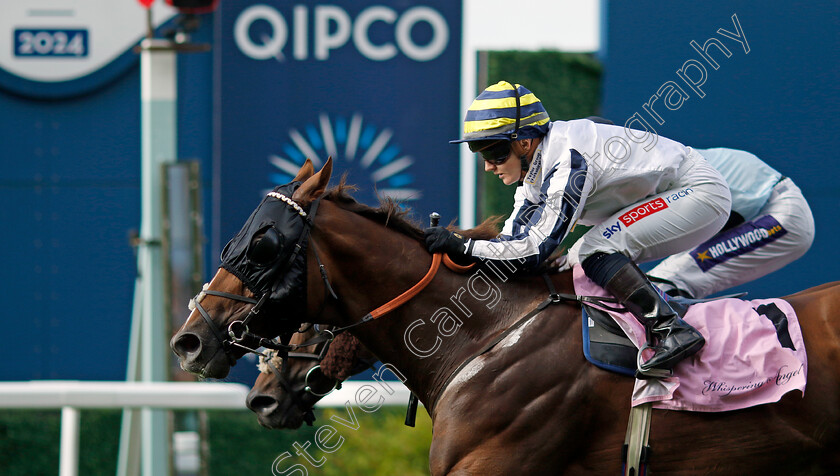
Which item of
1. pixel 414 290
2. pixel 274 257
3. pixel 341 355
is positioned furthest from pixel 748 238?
pixel 274 257

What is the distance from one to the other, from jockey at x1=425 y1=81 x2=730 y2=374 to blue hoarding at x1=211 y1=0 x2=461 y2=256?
3.58 meters

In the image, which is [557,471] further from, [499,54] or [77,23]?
[77,23]

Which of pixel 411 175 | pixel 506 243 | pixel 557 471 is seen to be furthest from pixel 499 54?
pixel 557 471

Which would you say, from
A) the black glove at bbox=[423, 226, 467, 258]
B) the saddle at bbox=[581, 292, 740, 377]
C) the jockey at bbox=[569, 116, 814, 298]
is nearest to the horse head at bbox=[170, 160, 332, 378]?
the black glove at bbox=[423, 226, 467, 258]

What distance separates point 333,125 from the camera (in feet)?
23.6

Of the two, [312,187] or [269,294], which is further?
[312,187]

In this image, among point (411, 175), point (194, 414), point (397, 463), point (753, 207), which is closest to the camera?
point (753, 207)

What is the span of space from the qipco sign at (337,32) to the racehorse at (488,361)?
158 inches

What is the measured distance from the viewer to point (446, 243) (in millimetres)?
3338

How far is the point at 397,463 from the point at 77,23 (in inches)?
165

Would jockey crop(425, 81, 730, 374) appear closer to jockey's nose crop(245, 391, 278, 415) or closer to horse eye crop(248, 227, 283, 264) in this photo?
horse eye crop(248, 227, 283, 264)

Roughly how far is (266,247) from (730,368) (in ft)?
5.15

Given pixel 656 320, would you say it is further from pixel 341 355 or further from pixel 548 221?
pixel 341 355

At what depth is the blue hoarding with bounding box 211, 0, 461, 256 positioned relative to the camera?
279 inches
